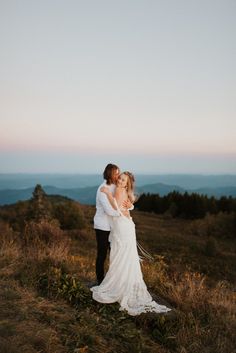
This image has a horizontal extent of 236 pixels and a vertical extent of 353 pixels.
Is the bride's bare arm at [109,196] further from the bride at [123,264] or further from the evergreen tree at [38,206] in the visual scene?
the evergreen tree at [38,206]

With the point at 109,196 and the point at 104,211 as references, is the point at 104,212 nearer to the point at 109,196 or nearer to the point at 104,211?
the point at 104,211

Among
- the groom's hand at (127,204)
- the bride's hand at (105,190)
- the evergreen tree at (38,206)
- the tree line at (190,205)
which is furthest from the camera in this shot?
the tree line at (190,205)

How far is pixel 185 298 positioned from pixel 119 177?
2.03 metres

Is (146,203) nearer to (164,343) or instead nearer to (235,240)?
(235,240)

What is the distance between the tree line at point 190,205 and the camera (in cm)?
3319

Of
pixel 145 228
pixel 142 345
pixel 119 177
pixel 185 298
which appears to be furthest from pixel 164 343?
pixel 145 228

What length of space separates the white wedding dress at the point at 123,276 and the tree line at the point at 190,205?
2614 cm

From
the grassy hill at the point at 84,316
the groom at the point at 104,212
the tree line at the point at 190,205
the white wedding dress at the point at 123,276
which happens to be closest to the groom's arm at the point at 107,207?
the groom at the point at 104,212

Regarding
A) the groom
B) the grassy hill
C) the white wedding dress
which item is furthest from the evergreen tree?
the white wedding dress

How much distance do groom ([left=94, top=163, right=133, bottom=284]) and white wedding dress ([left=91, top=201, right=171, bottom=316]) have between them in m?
0.14

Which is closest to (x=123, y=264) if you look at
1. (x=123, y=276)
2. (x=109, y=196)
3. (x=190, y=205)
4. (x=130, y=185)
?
(x=123, y=276)

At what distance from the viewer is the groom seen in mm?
5787

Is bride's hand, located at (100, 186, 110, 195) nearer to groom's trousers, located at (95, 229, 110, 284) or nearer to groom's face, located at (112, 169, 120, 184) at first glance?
groom's face, located at (112, 169, 120, 184)

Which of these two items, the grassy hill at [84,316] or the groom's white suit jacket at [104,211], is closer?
the grassy hill at [84,316]
